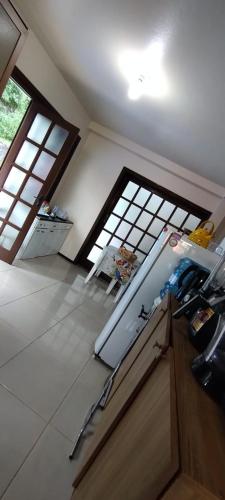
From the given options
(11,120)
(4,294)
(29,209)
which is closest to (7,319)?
(4,294)

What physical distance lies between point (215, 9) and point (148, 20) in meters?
0.48

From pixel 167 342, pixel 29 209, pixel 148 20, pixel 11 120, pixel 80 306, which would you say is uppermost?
pixel 148 20

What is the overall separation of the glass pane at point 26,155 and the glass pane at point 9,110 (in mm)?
1495

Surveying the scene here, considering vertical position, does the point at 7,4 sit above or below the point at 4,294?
above

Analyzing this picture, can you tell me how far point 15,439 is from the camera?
1.59 metres

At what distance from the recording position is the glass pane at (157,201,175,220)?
518cm

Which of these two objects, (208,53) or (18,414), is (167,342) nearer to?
(18,414)

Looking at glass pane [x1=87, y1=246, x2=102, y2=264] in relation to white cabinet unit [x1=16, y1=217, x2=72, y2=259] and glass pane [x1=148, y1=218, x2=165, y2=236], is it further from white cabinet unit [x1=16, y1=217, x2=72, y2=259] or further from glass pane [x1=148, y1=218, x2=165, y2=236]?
glass pane [x1=148, y1=218, x2=165, y2=236]

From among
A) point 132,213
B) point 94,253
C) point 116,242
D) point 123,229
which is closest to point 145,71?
point 132,213

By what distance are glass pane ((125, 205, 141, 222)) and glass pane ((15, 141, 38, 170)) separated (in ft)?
6.86

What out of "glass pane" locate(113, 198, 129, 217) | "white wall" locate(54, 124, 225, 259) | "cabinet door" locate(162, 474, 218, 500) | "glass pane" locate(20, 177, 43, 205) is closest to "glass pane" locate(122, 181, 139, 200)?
"glass pane" locate(113, 198, 129, 217)

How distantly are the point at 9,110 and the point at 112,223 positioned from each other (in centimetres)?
305

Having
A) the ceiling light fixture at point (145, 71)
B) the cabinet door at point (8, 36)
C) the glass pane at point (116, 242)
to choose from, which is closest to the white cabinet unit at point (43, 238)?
the glass pane at point (116, 242)

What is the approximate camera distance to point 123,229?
5434 millimetres
